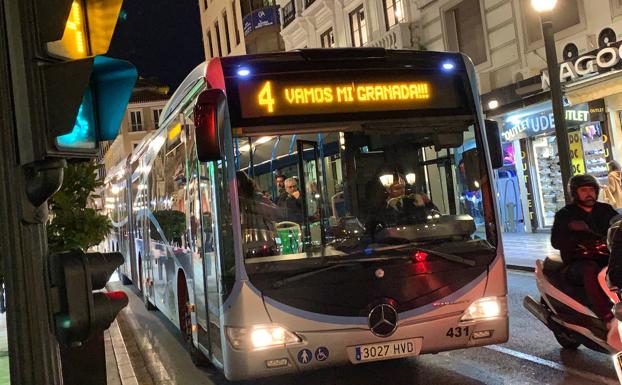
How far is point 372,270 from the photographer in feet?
16.8

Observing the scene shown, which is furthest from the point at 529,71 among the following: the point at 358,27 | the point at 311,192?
the point at 311,192

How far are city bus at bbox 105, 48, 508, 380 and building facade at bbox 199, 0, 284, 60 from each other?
2613cm

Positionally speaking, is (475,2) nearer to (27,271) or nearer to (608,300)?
(608,300)

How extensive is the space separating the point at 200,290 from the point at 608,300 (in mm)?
3777

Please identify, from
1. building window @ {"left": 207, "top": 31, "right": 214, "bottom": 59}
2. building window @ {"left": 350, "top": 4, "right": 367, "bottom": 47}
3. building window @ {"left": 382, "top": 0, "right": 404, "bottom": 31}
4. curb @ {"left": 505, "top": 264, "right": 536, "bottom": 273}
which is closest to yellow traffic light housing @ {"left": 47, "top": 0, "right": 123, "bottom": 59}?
curb @ {"left": 505, "top": 264, "right": 536, "bottom": 273}

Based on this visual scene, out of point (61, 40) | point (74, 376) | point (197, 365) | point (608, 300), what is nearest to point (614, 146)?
point (608, 300)

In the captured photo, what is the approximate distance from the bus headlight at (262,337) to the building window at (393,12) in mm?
17844

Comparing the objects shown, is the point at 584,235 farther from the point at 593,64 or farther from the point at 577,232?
the point at 593,64

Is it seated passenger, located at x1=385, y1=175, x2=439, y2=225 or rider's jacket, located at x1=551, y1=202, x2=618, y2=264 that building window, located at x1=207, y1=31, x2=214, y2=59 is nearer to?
seated passenger, located at x1=385, y1=175, x2=439, y2=225

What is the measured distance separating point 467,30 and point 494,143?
14.0 meters

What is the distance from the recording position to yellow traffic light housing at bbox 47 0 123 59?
2.67 m

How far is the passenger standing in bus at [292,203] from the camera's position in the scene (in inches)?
207

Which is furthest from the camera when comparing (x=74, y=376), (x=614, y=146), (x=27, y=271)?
(x=614, y=146)

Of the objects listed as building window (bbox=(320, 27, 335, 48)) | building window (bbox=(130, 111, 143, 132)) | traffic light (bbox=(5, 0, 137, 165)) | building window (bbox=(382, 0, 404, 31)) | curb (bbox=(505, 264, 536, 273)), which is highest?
building window (bbox=(130, 111, 143, 132))
